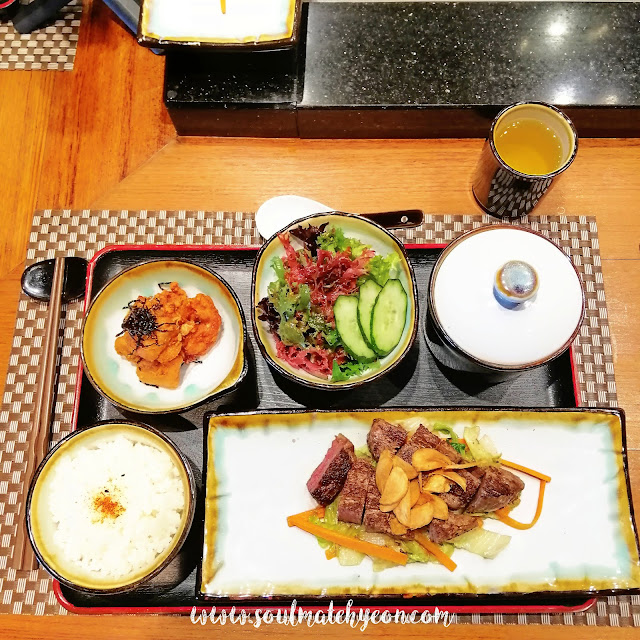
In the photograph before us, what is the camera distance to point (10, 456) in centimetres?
240

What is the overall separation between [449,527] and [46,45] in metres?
2.96

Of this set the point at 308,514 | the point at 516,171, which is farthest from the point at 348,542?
the point at 516,171

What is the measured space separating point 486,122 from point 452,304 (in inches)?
40.6

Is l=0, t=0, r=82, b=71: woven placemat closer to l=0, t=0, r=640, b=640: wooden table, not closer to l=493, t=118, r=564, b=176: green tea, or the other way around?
l=0, t=0, r=640, b=640: wooden table

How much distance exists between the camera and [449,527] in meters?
1.97

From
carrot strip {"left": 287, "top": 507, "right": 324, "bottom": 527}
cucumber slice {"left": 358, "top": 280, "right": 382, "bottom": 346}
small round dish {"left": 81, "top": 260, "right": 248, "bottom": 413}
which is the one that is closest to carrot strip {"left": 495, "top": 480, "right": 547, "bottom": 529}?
carrot strip {"left": 287, "top": 507, "right": 324, "bottom": 527}

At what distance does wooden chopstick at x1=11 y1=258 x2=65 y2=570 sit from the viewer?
2.20 meters

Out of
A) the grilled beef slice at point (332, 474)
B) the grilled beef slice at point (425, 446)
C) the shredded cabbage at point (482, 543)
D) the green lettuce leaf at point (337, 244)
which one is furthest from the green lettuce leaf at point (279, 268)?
the shredded cabbage at point (482, 543)

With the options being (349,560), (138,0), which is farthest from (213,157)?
(349,560)

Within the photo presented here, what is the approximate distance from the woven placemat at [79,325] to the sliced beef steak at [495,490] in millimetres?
517

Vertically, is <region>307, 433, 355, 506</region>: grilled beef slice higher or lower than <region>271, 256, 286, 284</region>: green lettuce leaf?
lower

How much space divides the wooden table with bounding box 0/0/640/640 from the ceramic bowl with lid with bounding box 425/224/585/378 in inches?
17.8

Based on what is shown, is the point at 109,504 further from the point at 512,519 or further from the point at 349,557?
the point at 512,519

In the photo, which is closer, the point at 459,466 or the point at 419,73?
the point at 459,466
